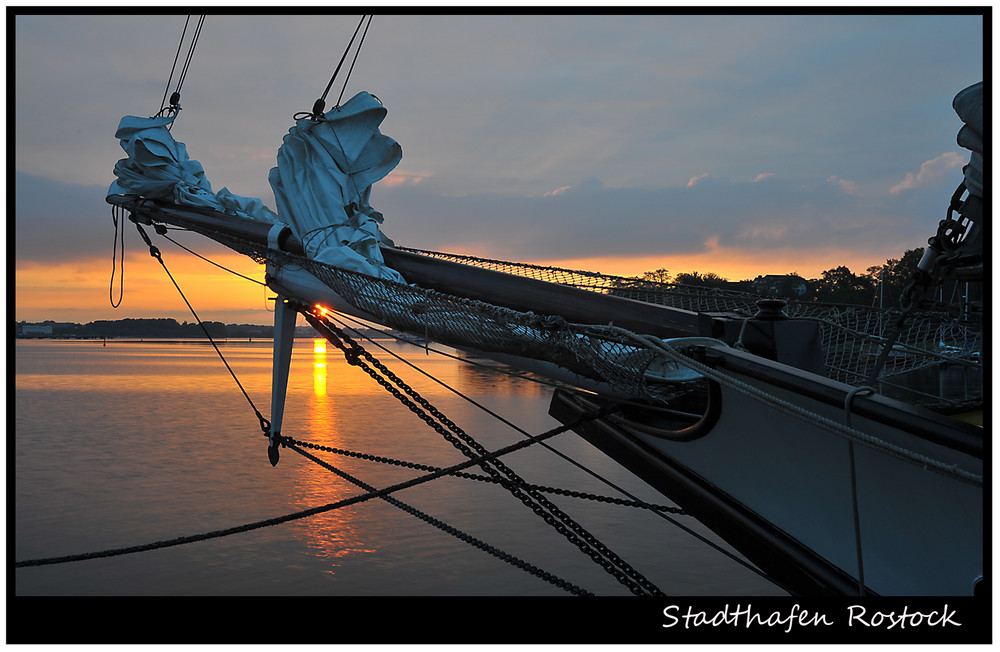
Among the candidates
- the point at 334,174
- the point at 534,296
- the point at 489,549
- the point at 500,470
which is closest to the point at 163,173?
the point at 334,174

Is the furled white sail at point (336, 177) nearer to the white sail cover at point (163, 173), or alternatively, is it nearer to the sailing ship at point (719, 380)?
the sailing ship at point (719, 380)

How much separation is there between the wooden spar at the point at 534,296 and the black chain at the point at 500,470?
1.90ft

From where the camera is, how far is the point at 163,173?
6.51 m

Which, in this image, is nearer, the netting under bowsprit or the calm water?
Answer: the netting under bowsprit

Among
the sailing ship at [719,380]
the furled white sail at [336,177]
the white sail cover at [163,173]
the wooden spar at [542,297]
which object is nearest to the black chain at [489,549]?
the sailing ship at [719,380]

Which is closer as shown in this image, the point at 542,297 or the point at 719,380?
the point at 719,380

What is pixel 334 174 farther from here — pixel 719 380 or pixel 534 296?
pixel 719 380

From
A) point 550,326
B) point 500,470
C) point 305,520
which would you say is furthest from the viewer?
point 305,520

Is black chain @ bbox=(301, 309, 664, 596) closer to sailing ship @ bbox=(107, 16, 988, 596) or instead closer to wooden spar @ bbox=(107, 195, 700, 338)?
sailing ship @ bbox=(107, 16, 988, 596)

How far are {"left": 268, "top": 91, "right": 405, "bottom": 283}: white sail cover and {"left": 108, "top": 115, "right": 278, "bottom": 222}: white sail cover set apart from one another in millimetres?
1558

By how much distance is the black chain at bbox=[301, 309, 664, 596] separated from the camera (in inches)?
160

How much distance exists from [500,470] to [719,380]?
2.25 m

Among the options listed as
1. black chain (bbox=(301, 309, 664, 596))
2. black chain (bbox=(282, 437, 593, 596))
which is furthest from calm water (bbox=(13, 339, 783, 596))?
black chain (bbox=(282, 437, 593, 596))

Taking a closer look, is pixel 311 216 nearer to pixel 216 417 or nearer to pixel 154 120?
pixel 154 120
